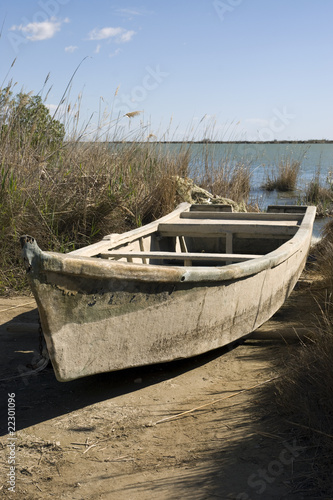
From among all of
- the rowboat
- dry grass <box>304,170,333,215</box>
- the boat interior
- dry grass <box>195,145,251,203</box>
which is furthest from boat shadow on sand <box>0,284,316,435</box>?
dry grass <box>304,170,333,215</box>

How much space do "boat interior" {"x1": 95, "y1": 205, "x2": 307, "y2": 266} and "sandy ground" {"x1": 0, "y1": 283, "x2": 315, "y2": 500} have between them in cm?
96

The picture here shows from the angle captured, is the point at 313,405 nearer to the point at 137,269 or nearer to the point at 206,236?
the point at 137,269

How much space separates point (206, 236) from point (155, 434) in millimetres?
2741

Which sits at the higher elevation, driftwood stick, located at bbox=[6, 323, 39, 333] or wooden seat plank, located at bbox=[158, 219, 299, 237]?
wooden seat plank, located at bbox=[158, 219, 299, 237]

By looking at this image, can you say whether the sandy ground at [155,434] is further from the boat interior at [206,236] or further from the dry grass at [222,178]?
the dry grass at [222,178]

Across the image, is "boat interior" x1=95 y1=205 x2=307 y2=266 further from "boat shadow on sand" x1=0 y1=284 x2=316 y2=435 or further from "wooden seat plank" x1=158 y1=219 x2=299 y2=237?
"boat shadow on sand" x1=0 y1=284 x2=316 y2=435

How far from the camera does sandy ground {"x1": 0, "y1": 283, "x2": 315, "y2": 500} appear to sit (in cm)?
A: 226

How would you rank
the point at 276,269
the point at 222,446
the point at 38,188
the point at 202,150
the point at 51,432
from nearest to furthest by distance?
the point at 222,446, the point at 51,432, the point at 276,269, the point at 38,188, the point at 202,150

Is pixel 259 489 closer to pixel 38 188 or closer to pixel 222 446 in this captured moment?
pixel 222 446

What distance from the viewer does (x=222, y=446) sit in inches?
100

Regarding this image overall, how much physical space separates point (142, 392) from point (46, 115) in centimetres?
527

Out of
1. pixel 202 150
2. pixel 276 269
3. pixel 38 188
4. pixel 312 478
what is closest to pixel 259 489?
pixel 312 478

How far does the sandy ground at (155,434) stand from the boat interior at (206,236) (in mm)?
959

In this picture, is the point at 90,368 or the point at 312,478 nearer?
Answer: the point at 312,478
